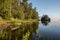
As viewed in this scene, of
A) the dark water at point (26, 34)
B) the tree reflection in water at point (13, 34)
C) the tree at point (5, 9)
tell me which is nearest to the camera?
the tree reflection in water at point (13, 34)

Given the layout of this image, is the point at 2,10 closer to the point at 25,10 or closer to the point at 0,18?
the point at 0,18

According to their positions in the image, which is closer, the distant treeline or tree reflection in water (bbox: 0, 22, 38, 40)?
tree reflection in water (bbox: 0, 22, 38, 40)

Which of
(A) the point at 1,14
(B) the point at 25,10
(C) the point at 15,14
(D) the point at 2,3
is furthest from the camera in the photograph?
(B) the point at 25,10

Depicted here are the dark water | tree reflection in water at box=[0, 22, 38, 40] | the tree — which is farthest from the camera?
the tree

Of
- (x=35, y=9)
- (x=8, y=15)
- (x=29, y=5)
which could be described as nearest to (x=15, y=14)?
(x=8, y=15)

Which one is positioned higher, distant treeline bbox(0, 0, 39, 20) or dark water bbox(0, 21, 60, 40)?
distant treeline bbox(0, 0, 39, 20)

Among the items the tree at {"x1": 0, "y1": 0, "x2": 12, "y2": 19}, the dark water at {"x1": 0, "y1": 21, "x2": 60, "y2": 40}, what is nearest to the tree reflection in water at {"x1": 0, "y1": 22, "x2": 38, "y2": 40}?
the dark water at {"x1": 0, "y1": 21, "x2": 60, "y2": 40}

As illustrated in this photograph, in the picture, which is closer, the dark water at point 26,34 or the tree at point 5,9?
the dark water at point 26,34

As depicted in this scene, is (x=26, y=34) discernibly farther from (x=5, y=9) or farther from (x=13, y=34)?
(x=5, y=9)

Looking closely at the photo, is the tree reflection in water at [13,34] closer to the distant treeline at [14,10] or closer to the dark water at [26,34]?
the dark water at [26,34]

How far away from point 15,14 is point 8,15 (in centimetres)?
1212

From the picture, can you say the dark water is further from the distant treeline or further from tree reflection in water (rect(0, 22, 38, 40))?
the distant treeline

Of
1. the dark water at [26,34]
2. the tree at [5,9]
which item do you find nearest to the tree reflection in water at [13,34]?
the dark water at [26,34]

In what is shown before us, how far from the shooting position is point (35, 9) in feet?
262
